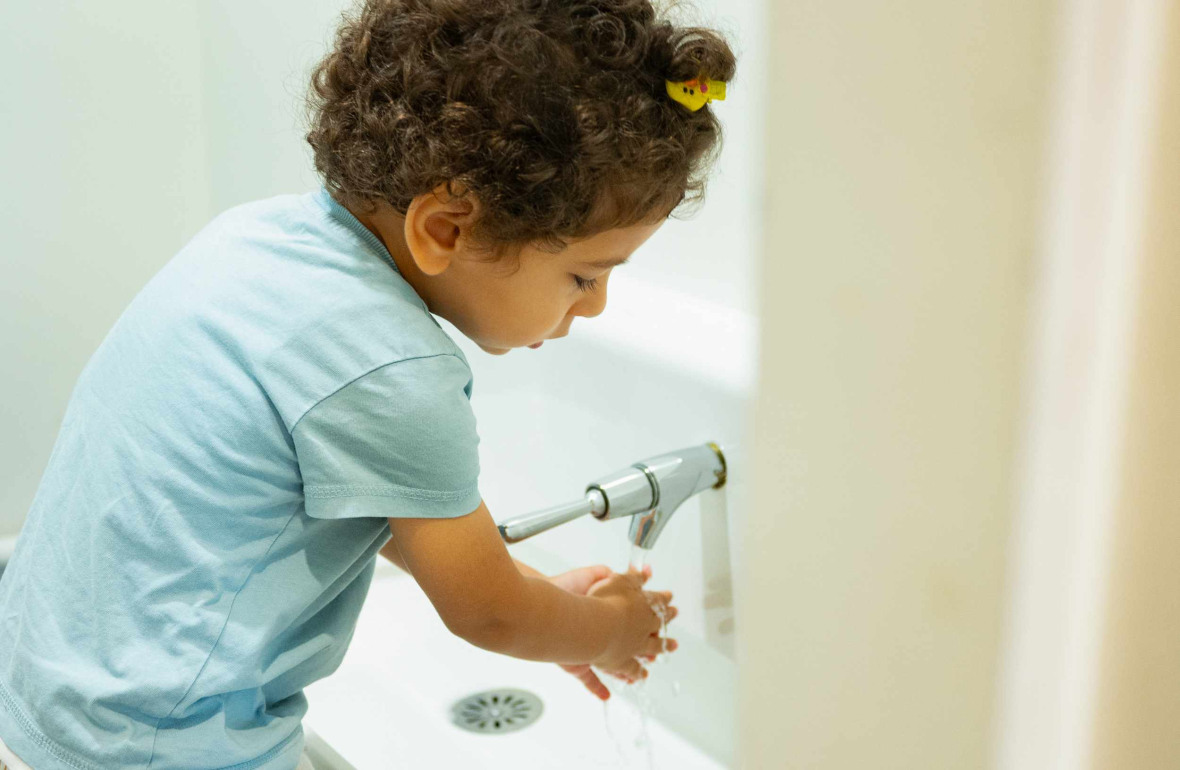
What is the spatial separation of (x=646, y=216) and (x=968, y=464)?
1.57 ft

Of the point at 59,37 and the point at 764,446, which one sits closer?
the point at 764,446

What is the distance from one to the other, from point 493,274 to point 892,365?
1.57 feet

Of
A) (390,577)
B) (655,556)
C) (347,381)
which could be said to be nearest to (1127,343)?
(347,381)

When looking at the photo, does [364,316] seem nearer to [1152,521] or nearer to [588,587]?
[588,587]

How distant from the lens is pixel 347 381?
0.61 meters

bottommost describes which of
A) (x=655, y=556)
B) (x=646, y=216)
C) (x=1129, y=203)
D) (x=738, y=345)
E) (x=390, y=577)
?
(x=390, y=577)

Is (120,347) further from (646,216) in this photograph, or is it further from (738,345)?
(738,345)

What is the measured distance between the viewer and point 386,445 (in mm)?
611

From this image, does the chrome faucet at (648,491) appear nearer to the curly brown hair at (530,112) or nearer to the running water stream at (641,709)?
the running water stream at (641,709)

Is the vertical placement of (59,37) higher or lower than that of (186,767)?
higher

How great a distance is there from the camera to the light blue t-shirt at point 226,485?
24.3 inches

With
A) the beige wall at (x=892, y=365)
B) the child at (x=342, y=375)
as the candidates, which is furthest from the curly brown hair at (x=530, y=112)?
the beige wall at (x=892, y=365)

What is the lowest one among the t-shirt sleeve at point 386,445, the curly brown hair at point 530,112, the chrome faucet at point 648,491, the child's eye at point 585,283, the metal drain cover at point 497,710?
the metal drain cover at point 497,710

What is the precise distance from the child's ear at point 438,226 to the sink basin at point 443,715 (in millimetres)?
404
